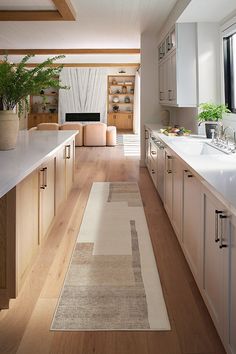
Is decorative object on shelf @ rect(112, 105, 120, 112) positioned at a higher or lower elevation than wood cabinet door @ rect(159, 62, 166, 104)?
higher

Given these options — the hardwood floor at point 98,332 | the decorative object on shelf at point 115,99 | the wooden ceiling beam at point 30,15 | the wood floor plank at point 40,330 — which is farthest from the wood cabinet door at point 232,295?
the decorative object on shelf at point 115,99

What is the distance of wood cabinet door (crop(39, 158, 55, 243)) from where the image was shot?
2.84 metres

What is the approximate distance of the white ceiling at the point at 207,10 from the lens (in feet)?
13.2

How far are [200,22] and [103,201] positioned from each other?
8.43 feet

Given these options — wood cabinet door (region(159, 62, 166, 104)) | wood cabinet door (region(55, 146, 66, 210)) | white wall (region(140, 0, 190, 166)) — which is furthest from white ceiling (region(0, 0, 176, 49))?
wood cabinet door (region(55, 146, 66, 210))

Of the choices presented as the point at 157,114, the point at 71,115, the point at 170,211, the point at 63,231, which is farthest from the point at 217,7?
the point at 71,115

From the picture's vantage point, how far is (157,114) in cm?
751

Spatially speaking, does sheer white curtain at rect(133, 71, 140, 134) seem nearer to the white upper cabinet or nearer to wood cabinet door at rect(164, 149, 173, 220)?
→ the white upper cabinet

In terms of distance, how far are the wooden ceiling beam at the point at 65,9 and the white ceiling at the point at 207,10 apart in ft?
4.99

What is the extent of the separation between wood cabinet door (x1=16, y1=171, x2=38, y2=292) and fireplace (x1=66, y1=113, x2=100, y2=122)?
13.3 meters

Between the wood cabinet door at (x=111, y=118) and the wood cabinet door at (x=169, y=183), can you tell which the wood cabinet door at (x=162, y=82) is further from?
the wood cabinet door at (x=111, y=118)

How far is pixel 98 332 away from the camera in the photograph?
6.43ft

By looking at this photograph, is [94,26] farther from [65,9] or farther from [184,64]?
[184,64]

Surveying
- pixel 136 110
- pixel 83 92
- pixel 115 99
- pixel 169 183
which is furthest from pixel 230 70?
pixel 115 99
